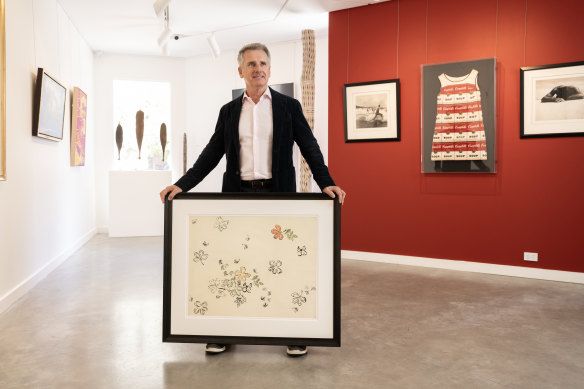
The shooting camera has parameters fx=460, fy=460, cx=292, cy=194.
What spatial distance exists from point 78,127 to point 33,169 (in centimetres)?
201

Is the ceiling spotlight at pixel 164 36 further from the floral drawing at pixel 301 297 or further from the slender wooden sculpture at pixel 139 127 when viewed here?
the floral drawing at pixel 301 297

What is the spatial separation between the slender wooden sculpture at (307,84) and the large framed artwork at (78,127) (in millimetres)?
2991

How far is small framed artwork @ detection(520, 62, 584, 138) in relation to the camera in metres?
4.27

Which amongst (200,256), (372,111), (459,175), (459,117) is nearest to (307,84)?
(372,111)

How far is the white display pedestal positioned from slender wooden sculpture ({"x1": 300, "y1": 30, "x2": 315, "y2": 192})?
2.50 m

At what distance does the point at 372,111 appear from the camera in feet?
17.4

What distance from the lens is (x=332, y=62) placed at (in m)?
5.59

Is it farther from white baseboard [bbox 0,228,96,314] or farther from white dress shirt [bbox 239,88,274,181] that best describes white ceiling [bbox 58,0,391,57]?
white dress shirt [bbox 239,88,274,181]

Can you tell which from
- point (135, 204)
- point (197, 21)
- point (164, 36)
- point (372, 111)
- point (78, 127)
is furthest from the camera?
point (135, 204)

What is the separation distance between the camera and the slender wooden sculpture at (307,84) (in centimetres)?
638

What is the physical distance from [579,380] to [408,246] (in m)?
2.97

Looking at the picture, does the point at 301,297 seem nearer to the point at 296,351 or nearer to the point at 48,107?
the point at 296,351

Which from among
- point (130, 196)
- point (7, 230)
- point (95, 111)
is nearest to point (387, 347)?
point (7, 230)

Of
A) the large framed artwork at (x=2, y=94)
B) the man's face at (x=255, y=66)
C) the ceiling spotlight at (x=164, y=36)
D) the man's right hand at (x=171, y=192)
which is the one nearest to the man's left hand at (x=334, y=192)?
the man's face at (x=255, y=66)
